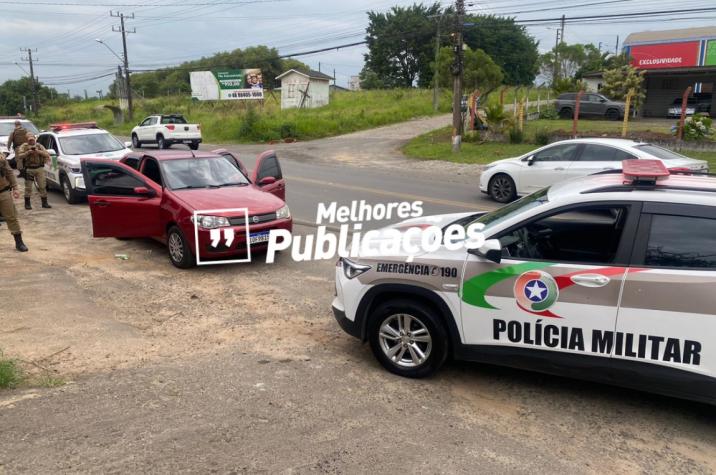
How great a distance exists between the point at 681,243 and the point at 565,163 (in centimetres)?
925

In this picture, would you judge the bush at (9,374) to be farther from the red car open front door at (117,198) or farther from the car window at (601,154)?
the car window at (601,154)

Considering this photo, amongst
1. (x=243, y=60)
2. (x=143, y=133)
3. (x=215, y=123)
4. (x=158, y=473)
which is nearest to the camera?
(x=158, y=473)

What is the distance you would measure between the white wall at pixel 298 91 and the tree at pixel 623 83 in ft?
70.8

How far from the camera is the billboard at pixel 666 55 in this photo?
30.5 meters

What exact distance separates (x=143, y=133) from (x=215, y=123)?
31.4ft

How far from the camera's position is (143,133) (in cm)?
3019

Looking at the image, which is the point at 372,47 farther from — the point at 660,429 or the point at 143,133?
the point at 660,429

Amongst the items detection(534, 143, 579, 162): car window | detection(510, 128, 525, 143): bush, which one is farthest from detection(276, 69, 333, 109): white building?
detection(534, 143, 579, 162): car window

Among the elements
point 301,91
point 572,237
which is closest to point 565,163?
point 572,237

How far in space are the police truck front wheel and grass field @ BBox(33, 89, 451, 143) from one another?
100.0 ft

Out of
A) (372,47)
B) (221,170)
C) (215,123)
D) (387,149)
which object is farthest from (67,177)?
(372,47)

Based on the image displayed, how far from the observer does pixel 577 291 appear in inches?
156

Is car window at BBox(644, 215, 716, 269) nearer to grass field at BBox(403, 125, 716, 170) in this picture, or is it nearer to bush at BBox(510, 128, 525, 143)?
grass field at BBox(403, 125, 716, 170)

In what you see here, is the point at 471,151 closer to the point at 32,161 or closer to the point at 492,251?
the point at 32,161
